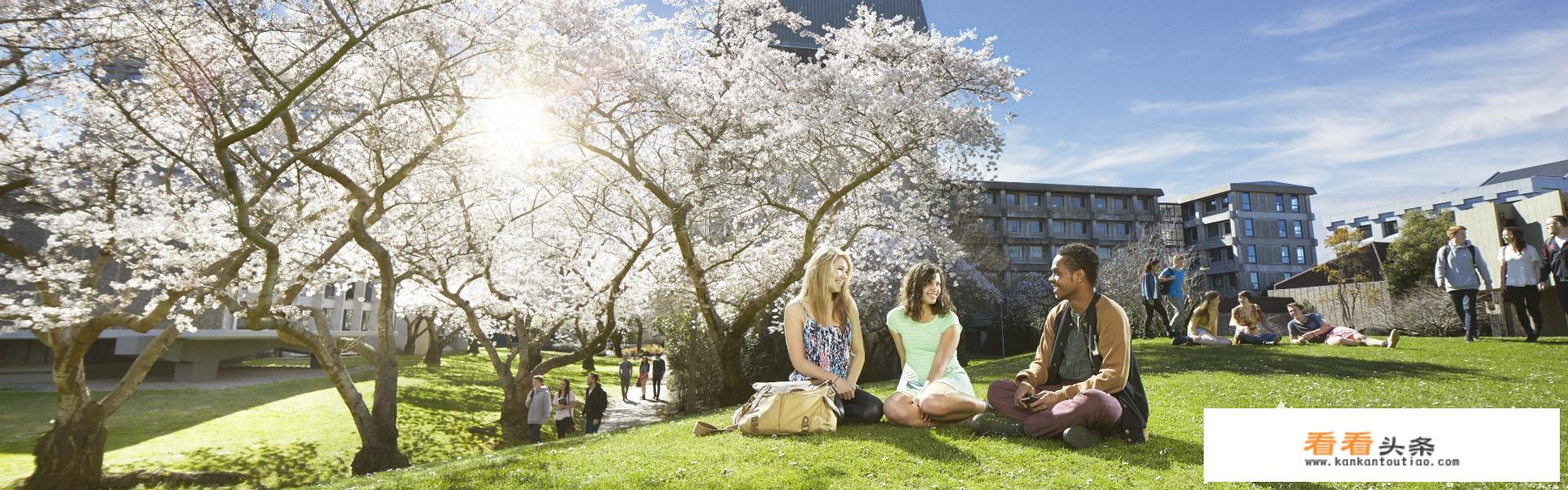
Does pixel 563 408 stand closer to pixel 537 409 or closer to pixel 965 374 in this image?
pixel 537 409

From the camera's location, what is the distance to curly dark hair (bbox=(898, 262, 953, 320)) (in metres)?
7.05

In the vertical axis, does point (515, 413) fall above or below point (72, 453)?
below

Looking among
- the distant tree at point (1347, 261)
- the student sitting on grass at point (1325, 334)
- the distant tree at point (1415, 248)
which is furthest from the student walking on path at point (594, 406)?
the distant tree at point (1347, 261)

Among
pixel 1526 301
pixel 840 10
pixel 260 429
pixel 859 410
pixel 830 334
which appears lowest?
pixel 260 429

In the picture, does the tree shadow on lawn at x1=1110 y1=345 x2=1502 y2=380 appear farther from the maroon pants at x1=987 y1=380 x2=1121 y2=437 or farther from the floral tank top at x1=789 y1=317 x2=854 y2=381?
the floral tank top at x1=789 y1=317 x2=854 y2=381

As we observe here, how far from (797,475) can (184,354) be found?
4490cm

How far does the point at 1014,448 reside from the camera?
19.0ft

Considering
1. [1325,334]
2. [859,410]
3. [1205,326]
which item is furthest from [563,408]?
[1325,334]

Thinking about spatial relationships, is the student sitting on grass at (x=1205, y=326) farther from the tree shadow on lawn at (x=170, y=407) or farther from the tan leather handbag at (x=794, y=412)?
the tree shadow on lawn at (x=170, y=407)

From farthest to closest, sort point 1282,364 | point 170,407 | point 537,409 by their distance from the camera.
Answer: point 170,407
point 537,409
point 1282,364

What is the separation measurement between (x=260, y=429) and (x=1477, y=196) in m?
105

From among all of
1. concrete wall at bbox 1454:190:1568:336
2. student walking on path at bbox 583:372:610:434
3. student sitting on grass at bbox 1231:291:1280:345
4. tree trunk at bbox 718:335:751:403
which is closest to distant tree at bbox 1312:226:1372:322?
concrete wall at bbox 1454:190:1568:336

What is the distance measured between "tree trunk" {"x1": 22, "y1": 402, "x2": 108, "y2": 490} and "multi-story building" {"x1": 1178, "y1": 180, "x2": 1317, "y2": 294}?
8477 cm

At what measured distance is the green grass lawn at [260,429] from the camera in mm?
17547
